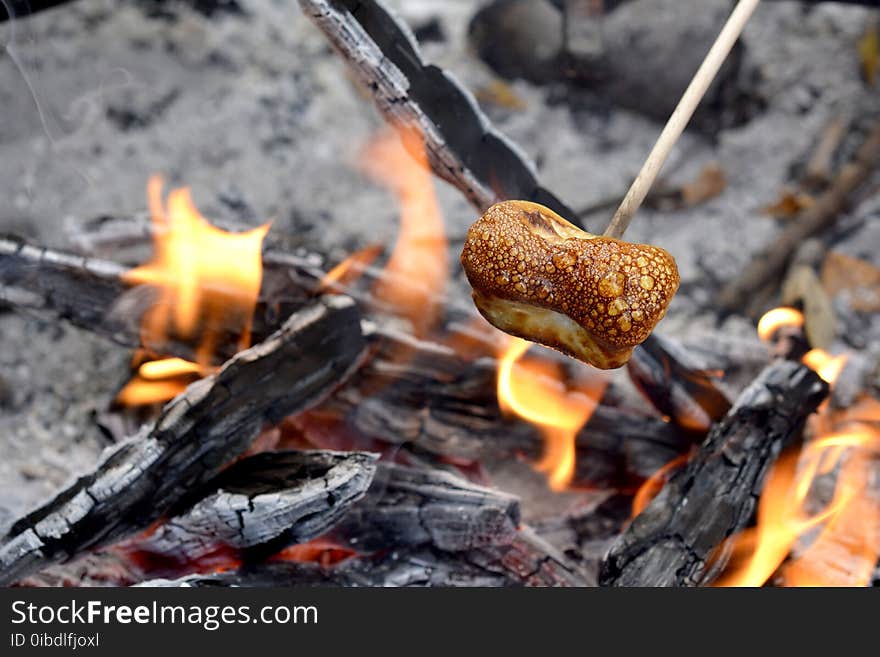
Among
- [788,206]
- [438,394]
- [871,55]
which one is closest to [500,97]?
[788,206]

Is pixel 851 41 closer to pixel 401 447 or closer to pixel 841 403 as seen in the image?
pixel 841 403

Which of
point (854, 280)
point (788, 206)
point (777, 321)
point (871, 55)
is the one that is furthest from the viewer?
point (871, 55)

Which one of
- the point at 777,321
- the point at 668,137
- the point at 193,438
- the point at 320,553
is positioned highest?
the point at 668,137

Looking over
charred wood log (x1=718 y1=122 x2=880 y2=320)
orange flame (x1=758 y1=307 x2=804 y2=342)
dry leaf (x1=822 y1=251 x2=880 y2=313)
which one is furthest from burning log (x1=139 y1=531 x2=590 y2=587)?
dry leaf (x1=822 y1=251 x2=880 y2=313)

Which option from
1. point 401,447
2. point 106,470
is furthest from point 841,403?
point 106,470

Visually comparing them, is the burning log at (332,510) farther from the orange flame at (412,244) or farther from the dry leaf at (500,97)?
the dry leaf at (500,97)

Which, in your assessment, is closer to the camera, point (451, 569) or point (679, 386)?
point (451, 569)

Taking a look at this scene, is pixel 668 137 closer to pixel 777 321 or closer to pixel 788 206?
pixel 777 321
